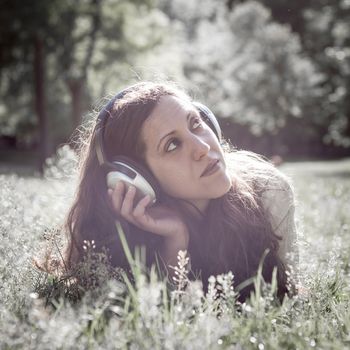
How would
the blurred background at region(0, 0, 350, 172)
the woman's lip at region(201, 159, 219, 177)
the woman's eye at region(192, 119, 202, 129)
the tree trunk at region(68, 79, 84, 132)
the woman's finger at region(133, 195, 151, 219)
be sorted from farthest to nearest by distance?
the tree trunk at region(68, 79, 84, 132), the blurred background at region(0, 0, 350, 172), the woman's eye at region(192, 119, 202, 129), the woman's lip at region(201, 159, 219, 177), the woman's finger at region(133, 195, 151, 219)

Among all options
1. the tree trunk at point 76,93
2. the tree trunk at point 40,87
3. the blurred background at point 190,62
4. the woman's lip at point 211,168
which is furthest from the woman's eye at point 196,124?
the tree trunk at point 76,93

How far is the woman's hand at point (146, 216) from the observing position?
313 centimetres

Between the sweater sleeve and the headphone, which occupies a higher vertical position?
the headphone

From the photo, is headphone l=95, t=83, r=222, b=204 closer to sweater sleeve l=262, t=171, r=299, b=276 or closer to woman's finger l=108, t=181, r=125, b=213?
woman's finger l=108, t=181, r=125, b=213

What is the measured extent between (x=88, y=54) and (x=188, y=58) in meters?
24.4

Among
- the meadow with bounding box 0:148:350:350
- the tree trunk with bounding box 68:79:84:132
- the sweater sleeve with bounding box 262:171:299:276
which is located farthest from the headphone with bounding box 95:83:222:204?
the tree trunk with bounding box 68:79:84:132

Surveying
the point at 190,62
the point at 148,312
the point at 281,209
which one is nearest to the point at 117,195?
the point at 281,209

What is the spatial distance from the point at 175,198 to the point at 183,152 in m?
0.36

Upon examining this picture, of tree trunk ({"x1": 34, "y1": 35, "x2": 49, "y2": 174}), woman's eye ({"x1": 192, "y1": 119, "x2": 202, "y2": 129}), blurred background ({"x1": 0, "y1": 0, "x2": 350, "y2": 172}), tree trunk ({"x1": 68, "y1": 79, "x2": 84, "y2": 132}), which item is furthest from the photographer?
tree trunk ({"x1": 68, "y1": 79, "x2": 84, "y2": 132})

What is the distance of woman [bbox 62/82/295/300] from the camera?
3.26 metres

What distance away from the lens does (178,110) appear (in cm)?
341

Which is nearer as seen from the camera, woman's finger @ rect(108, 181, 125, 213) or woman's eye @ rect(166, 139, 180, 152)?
woman's finger @ rect(108, 181, 125, 213)

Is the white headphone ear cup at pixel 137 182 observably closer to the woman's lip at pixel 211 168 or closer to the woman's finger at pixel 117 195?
the woman's finger at pixel 117 195

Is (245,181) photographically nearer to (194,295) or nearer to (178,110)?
(178,110)
